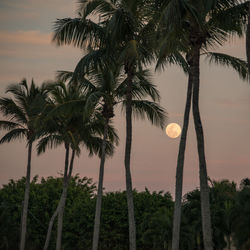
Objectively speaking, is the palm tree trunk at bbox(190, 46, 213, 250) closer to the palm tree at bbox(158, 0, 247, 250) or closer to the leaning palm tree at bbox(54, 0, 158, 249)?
the palm tree at bbox(158, 0, 247, 250)

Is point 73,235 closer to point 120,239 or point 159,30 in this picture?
point 120,239

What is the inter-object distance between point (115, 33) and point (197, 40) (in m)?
6.30

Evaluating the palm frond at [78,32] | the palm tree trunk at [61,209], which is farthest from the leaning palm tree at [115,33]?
the palm tree trunk at [61,209]

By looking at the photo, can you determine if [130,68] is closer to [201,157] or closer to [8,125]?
[201,157]

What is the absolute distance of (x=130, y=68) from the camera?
113 ft

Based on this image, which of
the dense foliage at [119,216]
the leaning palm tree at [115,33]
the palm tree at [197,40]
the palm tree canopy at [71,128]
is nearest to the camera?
the palm tree at [197,40]

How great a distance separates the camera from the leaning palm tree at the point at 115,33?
103 feet

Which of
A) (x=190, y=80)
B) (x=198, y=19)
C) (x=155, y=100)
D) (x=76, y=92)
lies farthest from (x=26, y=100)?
(x=198, y=19)

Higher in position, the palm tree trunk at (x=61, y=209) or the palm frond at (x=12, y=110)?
the palm frond at (x=12, y=110)

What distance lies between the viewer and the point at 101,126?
43.2 meters

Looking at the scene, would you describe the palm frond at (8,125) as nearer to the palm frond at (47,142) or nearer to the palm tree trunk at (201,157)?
the palm frond at (47,142)

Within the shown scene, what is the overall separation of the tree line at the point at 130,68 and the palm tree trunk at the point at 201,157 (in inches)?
1.5

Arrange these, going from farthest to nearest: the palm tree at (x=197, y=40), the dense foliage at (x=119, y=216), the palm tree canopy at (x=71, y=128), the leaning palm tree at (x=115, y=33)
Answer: the palm tree canopy at (x=71, y=128), the dense foliage at (x=119, y=216), the leaning palm tree at (x=115, y=33), the palm tree at (x=197, y=40)

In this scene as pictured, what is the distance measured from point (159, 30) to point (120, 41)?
21.4 feet
